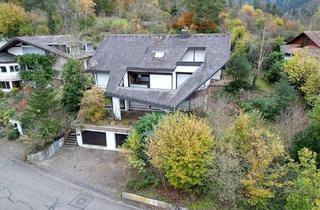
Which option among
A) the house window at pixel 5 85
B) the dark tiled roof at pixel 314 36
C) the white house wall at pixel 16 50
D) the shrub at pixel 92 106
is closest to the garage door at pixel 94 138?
the shrub at pixel 92 106

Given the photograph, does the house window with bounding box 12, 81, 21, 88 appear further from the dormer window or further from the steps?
the dormer window

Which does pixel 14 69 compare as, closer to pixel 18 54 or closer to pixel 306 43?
pixel 18 54

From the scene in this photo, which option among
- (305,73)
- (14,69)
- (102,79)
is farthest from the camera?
(14,69)

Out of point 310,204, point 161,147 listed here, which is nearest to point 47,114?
point 161,147

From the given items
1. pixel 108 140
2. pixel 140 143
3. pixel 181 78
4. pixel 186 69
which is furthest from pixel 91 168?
pixel 186 69

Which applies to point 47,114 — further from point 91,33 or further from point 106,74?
point 91,33

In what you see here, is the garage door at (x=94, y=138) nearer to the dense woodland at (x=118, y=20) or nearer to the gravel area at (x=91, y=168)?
the gravel area at (x=91, y=168)

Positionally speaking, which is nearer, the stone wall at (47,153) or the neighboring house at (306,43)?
the stone wall at (47,153)
